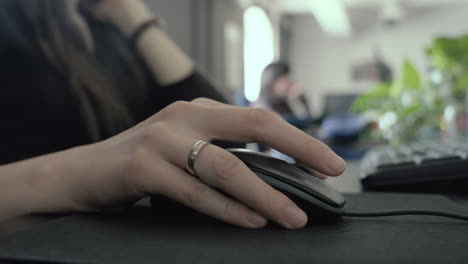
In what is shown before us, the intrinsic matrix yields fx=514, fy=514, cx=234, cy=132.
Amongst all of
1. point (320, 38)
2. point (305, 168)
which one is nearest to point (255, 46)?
point (320, 38)

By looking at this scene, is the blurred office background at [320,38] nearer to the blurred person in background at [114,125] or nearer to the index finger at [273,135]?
the blurred person in background at [114,125]

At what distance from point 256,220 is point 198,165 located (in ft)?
0.19

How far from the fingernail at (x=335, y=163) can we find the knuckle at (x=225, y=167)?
72 mm

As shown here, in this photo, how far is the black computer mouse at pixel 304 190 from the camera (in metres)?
0.36

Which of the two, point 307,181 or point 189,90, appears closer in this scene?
point 307,181

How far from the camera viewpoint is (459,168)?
1.72ft

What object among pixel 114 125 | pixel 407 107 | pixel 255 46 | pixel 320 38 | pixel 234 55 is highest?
pixel 320 38

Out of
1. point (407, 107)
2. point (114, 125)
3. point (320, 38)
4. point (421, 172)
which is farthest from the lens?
point (320, 38)

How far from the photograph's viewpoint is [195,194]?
36 centimetres

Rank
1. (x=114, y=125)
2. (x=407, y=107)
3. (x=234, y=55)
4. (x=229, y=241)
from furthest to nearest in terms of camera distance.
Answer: (x=234, y=55) < (x=407, y=107) < (x=114, y=125) < (x=229, y=241)

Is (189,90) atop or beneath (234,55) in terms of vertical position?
beneath

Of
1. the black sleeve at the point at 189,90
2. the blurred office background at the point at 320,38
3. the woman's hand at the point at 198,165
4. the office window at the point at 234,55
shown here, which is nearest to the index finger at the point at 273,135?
the woman's hand at the point at 198,165

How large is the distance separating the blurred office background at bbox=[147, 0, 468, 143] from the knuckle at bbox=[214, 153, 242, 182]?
273 cm

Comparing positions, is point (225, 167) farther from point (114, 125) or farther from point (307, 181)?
point (114, 125)
